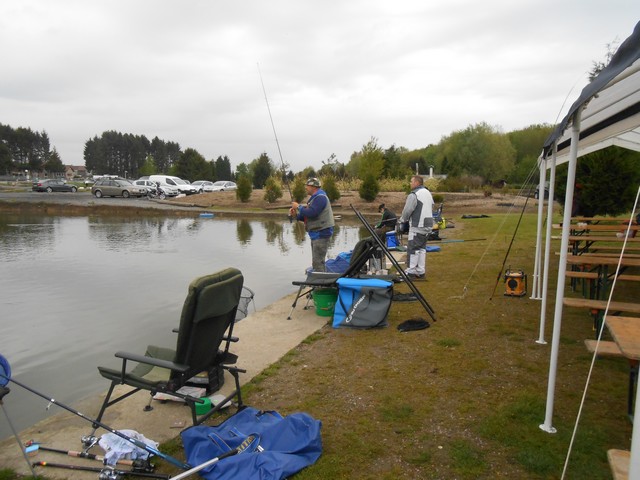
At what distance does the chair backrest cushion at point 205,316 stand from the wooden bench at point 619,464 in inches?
95.2

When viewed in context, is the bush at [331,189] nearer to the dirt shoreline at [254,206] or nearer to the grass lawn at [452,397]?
the dirt shoreline at [254,206]

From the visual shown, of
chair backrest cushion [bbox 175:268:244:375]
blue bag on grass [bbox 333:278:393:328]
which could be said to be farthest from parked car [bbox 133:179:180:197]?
chair backrest cushion [bbox 175:268:244:375]

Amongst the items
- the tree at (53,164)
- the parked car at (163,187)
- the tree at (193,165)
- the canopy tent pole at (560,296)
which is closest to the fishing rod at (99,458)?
the canopy tent pole at (560,296)

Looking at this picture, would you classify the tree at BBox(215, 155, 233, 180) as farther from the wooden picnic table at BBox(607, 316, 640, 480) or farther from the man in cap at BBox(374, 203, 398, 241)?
the wooden picnic table at BBox(607, 316, 640, 480)

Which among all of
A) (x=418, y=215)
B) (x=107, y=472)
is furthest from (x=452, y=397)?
(x=418, y=215)

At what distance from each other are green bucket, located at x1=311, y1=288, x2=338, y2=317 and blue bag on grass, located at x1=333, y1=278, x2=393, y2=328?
0.46 metres

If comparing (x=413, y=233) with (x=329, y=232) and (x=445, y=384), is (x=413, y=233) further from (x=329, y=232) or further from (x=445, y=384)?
(x=445, y=384)

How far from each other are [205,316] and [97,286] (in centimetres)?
710

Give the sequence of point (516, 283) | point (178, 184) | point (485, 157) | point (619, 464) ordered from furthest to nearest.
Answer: point (485, 157)
point (178, 184)
point (516, 283)
point (619, 464)

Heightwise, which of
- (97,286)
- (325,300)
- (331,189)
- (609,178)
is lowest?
(97,286)

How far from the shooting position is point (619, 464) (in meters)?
2.22

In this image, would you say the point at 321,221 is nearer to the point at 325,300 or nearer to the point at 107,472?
the point at 325,300

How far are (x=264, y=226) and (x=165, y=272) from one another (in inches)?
477

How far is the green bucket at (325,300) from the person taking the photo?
6.50 metres
